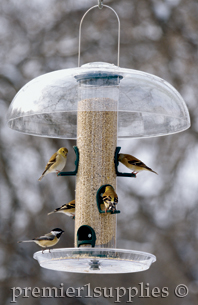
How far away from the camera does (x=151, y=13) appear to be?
14.8m

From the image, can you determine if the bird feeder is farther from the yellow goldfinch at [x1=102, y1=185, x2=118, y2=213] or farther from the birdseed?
the yellow goldfinch at [x1=102, y1=185, x2=118, y2=213]

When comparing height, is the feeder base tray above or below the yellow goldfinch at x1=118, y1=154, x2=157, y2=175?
A: below

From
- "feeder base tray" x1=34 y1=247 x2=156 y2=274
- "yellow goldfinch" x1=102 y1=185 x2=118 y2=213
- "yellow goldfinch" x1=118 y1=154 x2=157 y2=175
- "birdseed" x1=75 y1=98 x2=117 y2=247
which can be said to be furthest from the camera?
"yellow goldfinch" x1=118 y1=154 x2=157 y2=175

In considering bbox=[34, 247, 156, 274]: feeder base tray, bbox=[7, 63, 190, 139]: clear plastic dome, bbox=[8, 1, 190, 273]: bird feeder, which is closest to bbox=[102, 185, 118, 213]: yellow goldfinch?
bbox=[8, 1, 190, 273]: bird feeder

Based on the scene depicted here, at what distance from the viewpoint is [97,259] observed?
6.29 meters

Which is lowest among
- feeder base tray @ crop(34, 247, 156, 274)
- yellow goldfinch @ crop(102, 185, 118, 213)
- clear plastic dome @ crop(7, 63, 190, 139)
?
feeder base tray @ crop(34, 247, 156, 274)

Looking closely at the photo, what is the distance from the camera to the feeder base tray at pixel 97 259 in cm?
614

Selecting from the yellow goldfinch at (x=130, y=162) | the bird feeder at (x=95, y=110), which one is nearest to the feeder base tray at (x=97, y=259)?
the bird feeder at (x=95, y=110)

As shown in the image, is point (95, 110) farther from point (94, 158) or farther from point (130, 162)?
point (130, 162)

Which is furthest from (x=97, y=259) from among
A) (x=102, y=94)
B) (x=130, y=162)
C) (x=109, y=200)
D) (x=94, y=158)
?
(x=102, y=94)

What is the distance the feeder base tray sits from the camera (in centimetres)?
614

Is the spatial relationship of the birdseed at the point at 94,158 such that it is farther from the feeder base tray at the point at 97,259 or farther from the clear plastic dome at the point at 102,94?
the feeder base tray at the point at 97,259

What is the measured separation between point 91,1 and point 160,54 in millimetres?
2091

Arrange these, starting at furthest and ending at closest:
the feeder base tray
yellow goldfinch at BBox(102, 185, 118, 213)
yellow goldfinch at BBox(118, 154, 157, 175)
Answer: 1. yellow goldfinch at BBox(118, 154, 157, 175)
2. yellow goldfinch at BBox(102, 185, 118, 213)
3. the feeder base tray
